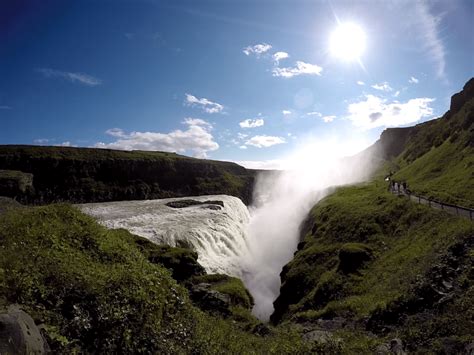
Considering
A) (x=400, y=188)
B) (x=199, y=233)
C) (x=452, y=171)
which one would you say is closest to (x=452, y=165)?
(x=452, y=171)

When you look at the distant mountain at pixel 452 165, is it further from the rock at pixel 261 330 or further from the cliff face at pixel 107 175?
the cliff face at pixel 107 175

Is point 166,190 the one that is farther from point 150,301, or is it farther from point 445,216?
point 150,301

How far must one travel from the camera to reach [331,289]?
77.6 feet

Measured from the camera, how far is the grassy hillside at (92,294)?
24.3 ft

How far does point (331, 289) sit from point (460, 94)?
266ft

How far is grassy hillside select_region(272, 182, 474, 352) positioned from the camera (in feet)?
43.2

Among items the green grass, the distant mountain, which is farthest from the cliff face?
the green grass

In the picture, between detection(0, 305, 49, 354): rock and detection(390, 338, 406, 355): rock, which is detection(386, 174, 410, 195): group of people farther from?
detection(0, 305, 49, 354): rock

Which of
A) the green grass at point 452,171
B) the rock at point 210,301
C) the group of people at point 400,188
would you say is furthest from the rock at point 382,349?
the group of people at point 400,188

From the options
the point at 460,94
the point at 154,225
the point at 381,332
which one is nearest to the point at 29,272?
the point at 381,332

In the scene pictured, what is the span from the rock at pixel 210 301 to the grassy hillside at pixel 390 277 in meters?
5.61

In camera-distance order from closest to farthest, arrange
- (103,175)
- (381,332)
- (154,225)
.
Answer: (381,332)
(154,225)
(103,175)

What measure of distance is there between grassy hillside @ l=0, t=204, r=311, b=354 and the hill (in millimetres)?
5115

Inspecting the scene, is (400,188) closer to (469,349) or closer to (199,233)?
(199,233)
